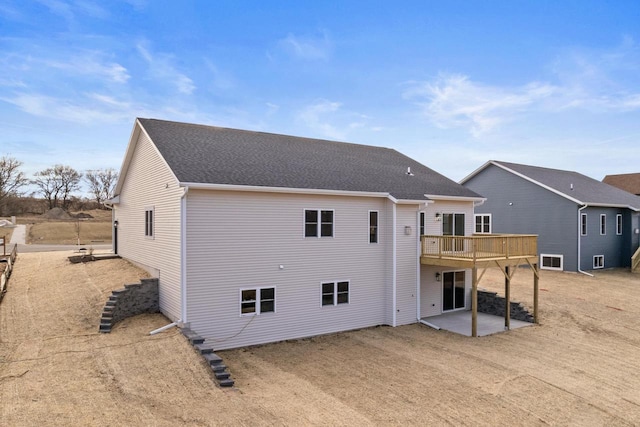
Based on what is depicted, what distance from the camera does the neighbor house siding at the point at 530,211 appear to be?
23.6 m

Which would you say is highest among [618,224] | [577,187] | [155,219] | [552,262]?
[577,187]

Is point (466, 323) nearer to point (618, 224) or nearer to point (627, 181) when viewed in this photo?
point (618, 224)

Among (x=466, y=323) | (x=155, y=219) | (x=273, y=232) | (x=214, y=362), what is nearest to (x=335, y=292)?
(x=273, y=232)

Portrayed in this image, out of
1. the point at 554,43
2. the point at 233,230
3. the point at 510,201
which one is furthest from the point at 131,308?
the point at 510,201

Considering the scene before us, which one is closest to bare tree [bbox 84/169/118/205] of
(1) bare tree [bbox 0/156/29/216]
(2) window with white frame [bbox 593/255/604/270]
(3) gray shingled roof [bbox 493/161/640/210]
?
(1) bare tree [bbox 0/156/29/216]

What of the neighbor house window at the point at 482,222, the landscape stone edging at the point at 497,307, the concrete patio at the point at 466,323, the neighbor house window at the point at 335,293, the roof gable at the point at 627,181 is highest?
the roof gable at the point at 627,181

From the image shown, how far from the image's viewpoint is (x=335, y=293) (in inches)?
522

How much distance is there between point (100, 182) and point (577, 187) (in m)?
76.9

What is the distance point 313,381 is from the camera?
913cm

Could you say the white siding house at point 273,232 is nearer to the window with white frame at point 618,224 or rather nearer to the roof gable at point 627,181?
the window with white frame at point 618,224

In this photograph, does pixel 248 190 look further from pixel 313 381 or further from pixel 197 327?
pixel 313 381

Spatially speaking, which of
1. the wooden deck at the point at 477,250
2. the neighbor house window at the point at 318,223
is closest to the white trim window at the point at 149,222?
the neighbor house window at the point at 318,223

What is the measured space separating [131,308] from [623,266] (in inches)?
1203

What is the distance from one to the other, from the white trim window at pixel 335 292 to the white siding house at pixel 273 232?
1.5 inches
